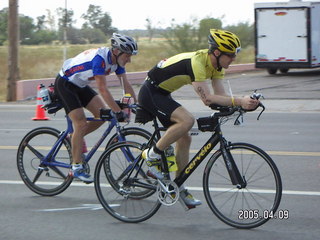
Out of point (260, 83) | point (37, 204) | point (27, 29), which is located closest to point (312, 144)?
point (37, 204)

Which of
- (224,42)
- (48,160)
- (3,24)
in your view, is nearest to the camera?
(224,42)

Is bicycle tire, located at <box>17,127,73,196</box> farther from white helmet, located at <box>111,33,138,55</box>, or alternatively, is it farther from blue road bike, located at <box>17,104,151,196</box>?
white helmet, located at <box>111,33,138,55</box>

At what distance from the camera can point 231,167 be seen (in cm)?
636

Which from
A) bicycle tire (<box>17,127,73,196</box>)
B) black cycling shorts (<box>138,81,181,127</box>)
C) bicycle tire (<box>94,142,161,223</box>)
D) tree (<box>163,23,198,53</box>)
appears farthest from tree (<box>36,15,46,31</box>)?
black cycling shorts (<box>138,81,181,127</box>)

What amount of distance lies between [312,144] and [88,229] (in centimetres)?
615

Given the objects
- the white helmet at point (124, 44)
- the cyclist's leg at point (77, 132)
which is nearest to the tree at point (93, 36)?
the cyclist's leg at point (77, 132)

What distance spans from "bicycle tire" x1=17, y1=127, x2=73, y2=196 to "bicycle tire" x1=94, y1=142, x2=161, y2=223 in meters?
0.92

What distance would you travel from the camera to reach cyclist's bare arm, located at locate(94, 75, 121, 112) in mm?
7223

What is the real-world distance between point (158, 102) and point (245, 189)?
112 centimetres

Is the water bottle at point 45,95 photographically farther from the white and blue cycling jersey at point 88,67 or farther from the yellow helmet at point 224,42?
the yellow helmet at point 224,42

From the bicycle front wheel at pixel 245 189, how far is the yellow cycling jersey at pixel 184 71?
70 cm

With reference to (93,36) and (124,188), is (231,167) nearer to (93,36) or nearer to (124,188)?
(124,188)

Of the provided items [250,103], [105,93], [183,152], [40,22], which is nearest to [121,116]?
[105,93]

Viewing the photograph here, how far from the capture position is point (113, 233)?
6.35m
